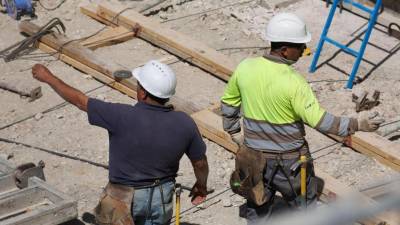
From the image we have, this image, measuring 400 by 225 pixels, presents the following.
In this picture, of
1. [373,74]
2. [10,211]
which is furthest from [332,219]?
[373,74]

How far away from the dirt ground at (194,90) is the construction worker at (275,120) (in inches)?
46.1

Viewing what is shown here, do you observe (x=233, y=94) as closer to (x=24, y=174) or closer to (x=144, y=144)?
(x=144, y=144)

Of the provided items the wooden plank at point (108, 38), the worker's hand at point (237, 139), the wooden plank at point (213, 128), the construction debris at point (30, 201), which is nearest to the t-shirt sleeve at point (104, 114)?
the construction debris at point (30, 201)

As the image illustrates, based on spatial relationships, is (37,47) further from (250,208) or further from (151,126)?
(151,126)

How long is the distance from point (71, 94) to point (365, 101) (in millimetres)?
4851

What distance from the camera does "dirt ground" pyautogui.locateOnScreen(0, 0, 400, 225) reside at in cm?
721

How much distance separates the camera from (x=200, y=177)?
16.3ft

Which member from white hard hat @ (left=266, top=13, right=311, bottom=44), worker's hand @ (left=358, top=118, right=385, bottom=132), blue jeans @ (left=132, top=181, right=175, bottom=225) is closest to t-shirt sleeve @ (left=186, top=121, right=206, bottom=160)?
blue jeans @ (left=132, top=181, right=175, bottom=225)

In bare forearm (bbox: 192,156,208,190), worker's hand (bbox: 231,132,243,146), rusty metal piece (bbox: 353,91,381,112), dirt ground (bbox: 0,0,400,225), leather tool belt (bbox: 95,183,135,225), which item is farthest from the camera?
rusty metal piece (bbox: 353,91,381,112)

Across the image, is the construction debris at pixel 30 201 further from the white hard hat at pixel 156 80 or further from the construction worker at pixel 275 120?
the white hard hat at pixel 156 80

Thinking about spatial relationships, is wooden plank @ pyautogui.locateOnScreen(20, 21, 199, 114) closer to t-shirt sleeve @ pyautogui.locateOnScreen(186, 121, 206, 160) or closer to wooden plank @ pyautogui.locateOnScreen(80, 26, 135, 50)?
wooden plank @ pyautogui.locateOnScreen(80, 26, 135, 50)

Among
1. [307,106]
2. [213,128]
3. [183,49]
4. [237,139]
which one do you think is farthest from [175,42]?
[307,106]

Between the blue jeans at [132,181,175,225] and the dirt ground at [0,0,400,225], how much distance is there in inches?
65.7

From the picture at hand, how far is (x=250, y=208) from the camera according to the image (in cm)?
587
